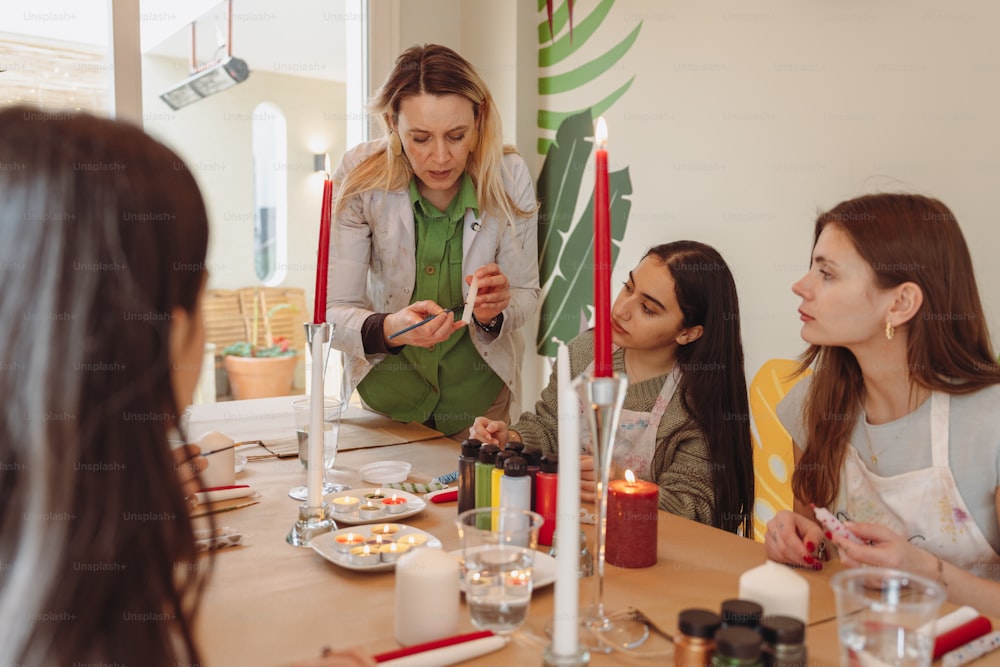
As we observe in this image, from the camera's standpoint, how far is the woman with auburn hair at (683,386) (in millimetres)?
1771

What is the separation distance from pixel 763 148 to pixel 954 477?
1413mm

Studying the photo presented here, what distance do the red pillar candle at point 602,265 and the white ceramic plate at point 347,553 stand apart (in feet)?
1.51

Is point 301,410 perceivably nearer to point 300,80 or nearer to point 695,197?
point 695,197

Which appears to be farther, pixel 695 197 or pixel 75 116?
pixel 695 197

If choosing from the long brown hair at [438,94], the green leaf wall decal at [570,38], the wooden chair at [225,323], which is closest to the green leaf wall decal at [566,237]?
the green leaf wall decal at [570,38]

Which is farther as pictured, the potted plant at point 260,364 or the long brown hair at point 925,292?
the potted plant at point 260,364

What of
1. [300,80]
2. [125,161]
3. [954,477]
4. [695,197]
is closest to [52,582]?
[125,161]

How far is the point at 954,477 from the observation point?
4.63 ft

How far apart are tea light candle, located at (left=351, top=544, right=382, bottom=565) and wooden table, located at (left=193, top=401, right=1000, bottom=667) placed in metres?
0.02

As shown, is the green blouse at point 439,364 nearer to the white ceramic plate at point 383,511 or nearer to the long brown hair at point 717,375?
the long brown hair at point 717,375

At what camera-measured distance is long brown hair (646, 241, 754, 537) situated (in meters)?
1.77

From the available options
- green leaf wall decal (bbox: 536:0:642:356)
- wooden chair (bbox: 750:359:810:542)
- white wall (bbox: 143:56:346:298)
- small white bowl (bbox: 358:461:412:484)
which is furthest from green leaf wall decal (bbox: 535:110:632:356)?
white wall (bbox: 143:56:346:298)

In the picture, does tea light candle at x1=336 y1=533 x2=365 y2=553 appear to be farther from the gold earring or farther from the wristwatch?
the gold earring

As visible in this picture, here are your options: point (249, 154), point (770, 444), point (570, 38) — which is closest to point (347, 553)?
point (770, 444)
